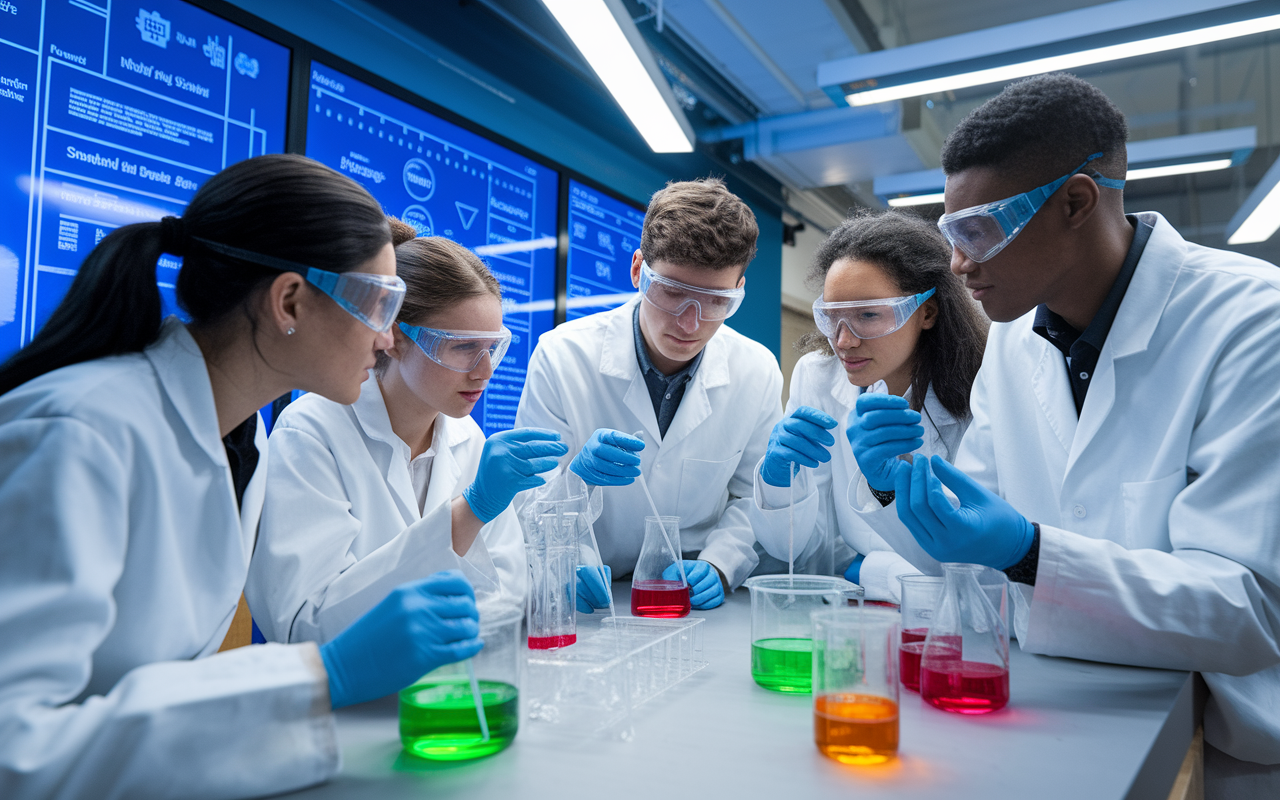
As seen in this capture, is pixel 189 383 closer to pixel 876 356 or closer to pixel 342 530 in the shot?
pixel 342 530

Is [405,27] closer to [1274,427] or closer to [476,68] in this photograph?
[476,68]

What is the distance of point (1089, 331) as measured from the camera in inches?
67.5

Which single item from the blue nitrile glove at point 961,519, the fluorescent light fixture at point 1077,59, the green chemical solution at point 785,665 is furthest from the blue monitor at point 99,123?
the fluorescent light fixture at point 1077,59

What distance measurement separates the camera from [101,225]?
2.44 metres

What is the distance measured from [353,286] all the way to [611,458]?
30.8 inches

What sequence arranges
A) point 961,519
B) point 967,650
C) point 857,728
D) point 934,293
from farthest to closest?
point 934,293 → point 961,519 → point 967,650 → point 857,728

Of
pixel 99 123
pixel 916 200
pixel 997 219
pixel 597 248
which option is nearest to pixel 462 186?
pixel 597 248

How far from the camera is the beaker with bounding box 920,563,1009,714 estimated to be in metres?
1.17

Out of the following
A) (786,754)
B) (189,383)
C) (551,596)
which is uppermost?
(189,383)

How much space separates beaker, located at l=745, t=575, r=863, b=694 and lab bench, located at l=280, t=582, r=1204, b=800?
0.03 m

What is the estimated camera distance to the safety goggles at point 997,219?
1.60 metres

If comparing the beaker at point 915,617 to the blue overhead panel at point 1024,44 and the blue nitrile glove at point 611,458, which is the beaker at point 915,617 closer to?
the blue nitrile glove at point 611,458

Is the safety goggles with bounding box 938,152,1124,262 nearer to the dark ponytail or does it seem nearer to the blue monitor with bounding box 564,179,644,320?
the dark ponytail

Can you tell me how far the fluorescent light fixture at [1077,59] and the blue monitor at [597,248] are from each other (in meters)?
1.54
